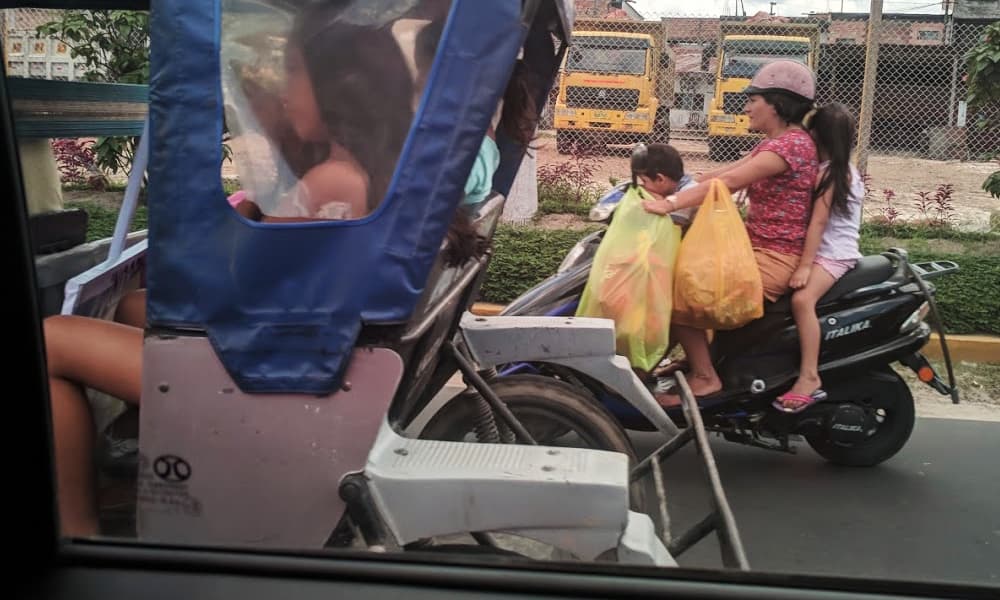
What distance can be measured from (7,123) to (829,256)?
349 centimetres

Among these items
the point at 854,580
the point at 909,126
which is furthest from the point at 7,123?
the point at 909,126

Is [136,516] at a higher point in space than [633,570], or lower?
lower

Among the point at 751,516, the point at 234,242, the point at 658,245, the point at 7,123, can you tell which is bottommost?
the point at 751,516

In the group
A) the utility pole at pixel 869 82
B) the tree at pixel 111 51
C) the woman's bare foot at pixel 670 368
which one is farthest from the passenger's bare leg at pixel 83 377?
the utility pole at pixel 869 82

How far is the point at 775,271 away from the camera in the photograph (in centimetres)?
426

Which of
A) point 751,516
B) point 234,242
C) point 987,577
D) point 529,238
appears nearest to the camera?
point 234,242

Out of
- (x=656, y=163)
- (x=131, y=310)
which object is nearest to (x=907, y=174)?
(x=656, y=163)

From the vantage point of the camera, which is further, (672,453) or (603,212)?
(603,212)

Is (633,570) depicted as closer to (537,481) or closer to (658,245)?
(537,481)

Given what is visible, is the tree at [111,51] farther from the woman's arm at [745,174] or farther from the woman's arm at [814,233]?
the woman's arm at [814,233]

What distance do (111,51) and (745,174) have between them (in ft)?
10.1

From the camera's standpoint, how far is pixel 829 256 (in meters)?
4.31

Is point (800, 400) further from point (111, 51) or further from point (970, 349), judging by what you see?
point (111, 51)

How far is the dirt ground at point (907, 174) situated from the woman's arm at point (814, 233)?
5211 millimetres
